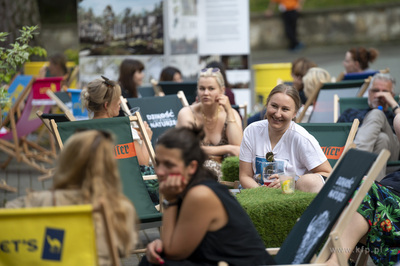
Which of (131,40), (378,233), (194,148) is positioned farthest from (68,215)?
(131,40)

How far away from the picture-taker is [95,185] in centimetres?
284

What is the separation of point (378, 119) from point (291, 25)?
59.1ft

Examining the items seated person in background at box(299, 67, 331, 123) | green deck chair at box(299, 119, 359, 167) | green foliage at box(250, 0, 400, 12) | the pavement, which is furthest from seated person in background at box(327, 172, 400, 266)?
green foliage at box(250, 0, 400, 12)

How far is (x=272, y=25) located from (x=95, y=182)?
74.5 feet

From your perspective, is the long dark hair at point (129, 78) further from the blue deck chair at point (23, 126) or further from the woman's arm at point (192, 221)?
the woman's arm at point (192, 221)

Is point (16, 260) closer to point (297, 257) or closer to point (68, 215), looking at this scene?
point (68, 215)

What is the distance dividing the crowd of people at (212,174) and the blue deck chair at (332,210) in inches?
9.2

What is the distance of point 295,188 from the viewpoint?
4.69 meters

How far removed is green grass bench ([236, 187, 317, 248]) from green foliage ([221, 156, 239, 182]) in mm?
1494

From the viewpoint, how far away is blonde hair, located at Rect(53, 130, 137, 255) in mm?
2840

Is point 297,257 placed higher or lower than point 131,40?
lower

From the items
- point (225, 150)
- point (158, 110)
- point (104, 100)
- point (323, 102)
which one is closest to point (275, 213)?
point (104, 100)

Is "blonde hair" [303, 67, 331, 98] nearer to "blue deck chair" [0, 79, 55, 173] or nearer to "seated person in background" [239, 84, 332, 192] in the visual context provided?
"seated person in background" [239, 84, 332, 192]

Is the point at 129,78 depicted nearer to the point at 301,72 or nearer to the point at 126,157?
the point at 301,72
